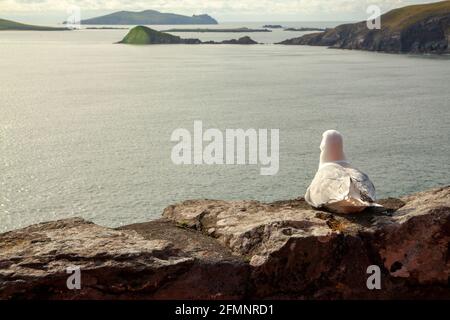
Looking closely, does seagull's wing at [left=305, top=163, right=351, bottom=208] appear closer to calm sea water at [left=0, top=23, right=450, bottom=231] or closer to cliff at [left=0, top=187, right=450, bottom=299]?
cliff at [left=0, top=187, right=450, bottom=299]

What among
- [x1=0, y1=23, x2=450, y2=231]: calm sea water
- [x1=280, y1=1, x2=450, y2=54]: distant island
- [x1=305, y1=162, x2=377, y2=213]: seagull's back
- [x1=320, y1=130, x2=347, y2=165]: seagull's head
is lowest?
[x1=0, y1=23, x2=450, y2=231]: calm sea water

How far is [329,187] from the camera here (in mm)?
10820

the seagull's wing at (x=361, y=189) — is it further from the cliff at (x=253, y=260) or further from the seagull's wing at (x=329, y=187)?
the cliff at (x=253, y=260)

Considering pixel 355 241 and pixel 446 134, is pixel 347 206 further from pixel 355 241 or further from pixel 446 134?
pixel 446 134

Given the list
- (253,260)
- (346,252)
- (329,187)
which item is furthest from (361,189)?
(253,260)

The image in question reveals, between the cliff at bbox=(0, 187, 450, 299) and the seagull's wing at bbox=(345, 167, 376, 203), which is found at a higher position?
the seagull's wing at bbox=(345, 167, 376, 203)

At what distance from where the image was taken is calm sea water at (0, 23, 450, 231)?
102 feet

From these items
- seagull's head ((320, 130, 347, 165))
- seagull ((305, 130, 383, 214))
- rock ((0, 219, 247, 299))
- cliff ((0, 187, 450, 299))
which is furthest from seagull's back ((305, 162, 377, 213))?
rock ((0, 219, 247, 299))

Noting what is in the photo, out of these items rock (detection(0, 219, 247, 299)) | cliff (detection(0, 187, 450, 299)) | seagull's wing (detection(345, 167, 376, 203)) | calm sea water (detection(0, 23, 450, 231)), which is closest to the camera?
rock (detection(0, 219, 247, 299))

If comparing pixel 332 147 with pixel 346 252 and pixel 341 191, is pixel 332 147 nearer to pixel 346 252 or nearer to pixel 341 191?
pixel 341 191

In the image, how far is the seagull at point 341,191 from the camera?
10109mm

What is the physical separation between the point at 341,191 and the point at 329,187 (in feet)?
1.41

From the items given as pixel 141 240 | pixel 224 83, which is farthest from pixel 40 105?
pixel 141 240

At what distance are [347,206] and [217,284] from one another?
2790 mm
